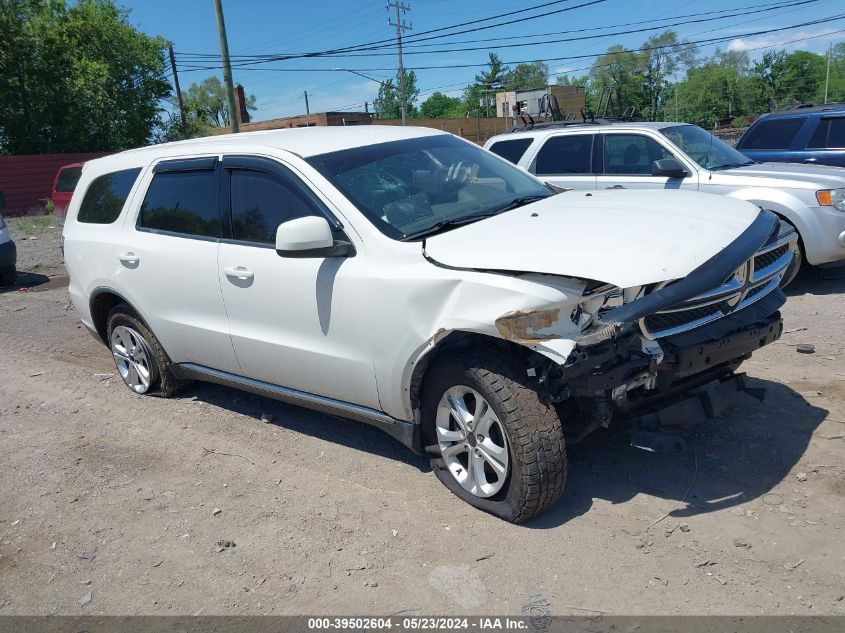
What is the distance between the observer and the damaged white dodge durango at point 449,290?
123 inches

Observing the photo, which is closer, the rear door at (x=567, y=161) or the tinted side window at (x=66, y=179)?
the rear door at (x=567, y=161)

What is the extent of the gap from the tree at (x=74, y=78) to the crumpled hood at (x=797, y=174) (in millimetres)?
27167

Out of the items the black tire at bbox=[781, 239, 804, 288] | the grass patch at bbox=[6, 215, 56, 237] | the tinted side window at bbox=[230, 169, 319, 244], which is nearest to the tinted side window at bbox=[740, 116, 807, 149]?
the black tire at bbox=[781, 239, 804, 288]

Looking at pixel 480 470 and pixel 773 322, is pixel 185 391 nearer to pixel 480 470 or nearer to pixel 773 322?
pixel 480 470

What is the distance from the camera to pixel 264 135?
479 centimetres

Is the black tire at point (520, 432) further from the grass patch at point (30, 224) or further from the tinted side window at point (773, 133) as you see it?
the grass patch at point (30, 224)

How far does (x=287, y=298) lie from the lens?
13.3 ft

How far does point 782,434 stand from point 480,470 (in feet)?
6.13

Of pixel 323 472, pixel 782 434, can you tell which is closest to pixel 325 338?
pixel 323 472

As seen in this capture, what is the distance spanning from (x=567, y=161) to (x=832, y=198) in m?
2.94

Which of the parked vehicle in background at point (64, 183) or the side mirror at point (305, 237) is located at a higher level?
the parked vehicle in background at point (64, 183)

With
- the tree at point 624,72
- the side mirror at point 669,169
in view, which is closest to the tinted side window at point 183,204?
the side mirror at point 669,169

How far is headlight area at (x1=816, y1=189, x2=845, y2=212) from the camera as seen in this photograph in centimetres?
714

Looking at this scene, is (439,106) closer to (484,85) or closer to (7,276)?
(484,85)
